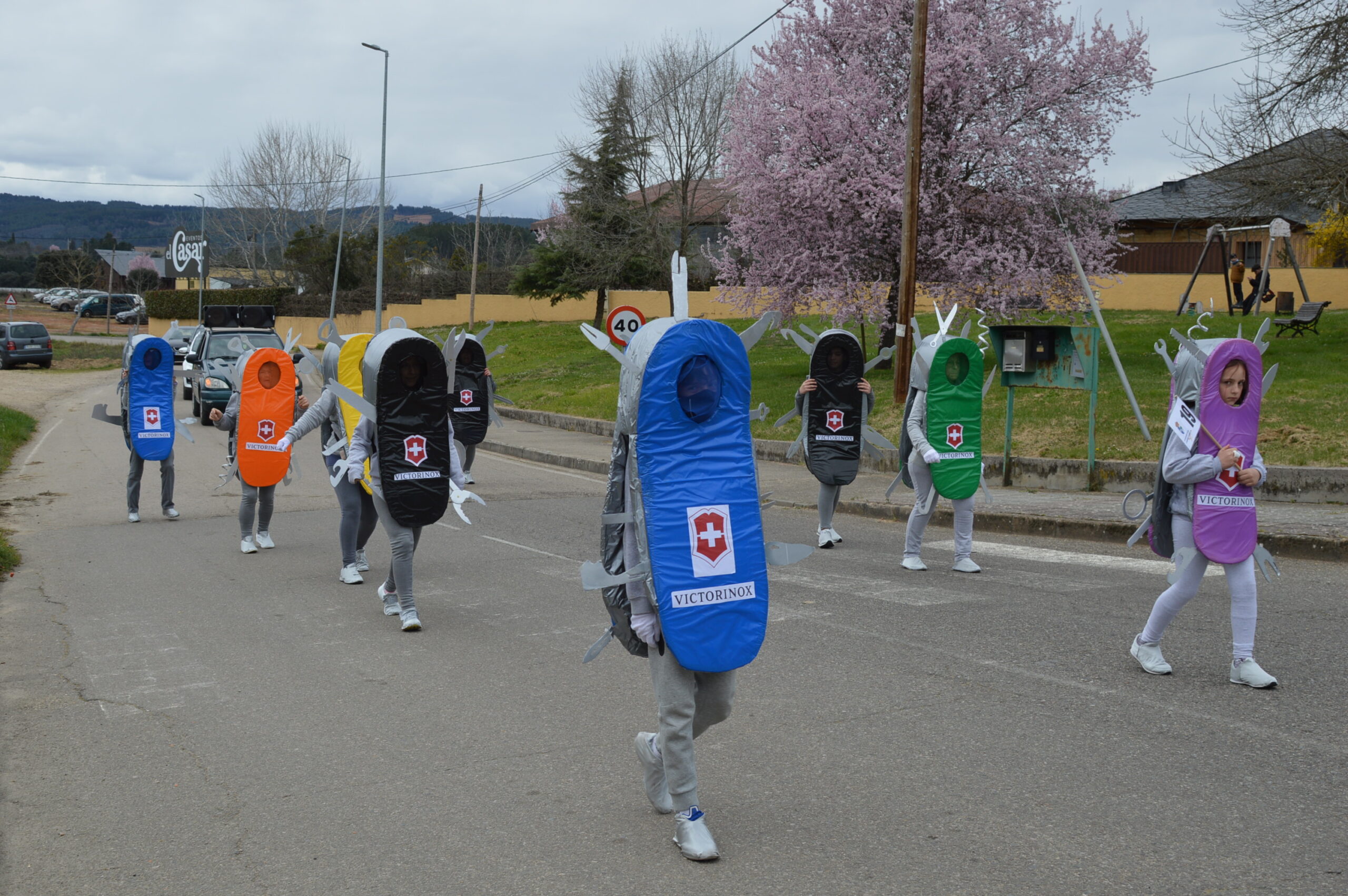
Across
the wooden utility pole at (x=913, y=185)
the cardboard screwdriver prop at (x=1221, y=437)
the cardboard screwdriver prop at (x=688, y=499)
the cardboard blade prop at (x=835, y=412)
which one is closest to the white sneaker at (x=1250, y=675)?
the cardboard screwdriver prop at (x=1221, y=437)

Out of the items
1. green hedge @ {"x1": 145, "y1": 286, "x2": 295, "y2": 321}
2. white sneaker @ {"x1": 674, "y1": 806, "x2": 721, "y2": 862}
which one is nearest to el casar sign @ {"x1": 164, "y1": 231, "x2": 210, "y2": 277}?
green hedge @ {"x1": 145, "y1": 286, "x2": 295, "y2": 321}

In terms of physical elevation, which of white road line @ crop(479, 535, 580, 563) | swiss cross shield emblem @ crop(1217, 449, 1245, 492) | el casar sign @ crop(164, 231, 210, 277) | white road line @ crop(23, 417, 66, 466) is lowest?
white road line @ crop(23, 417, 66, 466)

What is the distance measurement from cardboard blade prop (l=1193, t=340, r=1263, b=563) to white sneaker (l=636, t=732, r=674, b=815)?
3.25 meters

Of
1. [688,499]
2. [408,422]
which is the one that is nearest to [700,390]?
[688,499]

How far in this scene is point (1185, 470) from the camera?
238 inches

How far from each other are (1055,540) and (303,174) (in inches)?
2674

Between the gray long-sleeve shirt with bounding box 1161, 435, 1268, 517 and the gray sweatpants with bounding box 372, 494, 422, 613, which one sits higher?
the gray long-sleeve shirt with bounding box 1161, 435, 1268, 517

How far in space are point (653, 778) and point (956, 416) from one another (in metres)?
5.53

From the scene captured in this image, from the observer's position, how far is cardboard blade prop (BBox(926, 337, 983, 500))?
9.21 metres


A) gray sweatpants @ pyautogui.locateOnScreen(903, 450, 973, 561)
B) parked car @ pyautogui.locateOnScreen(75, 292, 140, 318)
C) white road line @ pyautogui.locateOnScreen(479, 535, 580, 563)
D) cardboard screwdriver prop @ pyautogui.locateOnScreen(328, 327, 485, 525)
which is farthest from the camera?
parked car @ pyautogui.locateOnScreen(75, 292, 140, 318)

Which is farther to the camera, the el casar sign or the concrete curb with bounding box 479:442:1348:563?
the el casar sign

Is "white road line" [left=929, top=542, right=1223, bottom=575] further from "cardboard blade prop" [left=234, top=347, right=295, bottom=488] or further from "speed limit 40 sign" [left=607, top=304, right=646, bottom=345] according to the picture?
"speed limit 40 sign" [left=607, top=304, right=646, bottom=345]

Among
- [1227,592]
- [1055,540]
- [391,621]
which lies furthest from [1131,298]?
[391,621]

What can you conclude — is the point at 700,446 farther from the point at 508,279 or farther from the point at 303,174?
the point at 303,174
